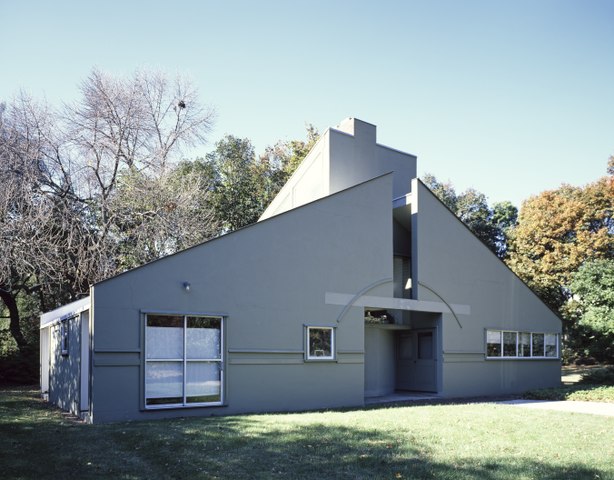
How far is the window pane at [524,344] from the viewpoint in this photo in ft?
68.5

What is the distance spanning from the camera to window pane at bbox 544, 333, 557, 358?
21.8 meters

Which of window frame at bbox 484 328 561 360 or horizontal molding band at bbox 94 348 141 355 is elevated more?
horizontal molding band at bbox 94 348 141 355

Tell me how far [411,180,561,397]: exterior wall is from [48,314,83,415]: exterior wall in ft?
33.1

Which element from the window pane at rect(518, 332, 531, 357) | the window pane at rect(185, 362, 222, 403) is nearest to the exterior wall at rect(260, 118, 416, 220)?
the window pane at rect(518, 332, 531, 357)

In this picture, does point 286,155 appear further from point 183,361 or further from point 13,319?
point 183,361

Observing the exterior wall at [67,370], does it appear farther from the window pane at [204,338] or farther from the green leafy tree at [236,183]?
the green leafy tree at [236,183]

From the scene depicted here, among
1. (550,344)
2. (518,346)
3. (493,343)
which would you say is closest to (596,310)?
(550,344)

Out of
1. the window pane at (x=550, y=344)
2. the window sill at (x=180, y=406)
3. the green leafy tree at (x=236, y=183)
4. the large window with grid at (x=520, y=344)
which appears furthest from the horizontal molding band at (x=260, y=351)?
the green leafy tree at (x=236, y=183)

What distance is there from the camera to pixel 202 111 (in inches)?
1198

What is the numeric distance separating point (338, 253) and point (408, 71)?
213 inches

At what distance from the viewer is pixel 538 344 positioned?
21500 mm

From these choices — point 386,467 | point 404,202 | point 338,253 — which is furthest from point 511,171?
point 386,467

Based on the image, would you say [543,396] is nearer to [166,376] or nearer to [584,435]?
[584,435]

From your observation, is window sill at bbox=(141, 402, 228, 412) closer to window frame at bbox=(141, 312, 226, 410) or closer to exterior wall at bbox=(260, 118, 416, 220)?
window frame at bbox=(141, 312, 226, 410)
